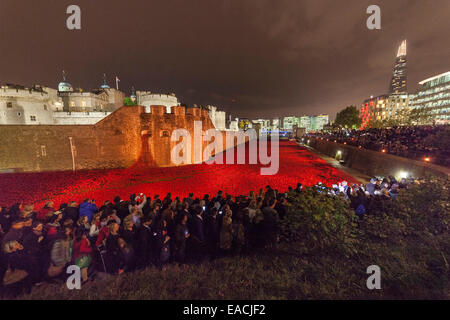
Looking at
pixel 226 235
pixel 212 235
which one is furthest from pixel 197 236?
pixel 226 235

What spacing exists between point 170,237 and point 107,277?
60.8 inches

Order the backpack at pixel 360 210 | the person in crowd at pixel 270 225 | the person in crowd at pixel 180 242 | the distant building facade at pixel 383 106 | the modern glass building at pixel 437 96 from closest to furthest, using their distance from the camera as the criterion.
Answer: the person in crowd at pixel 180 242 < the person in crowd at pixel 270 225 < the backpack at pixel 360 210 < the modern glass building at pixel 437 96 < the distant building facade at pixel 383 106

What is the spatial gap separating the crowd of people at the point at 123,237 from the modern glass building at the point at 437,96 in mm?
105376

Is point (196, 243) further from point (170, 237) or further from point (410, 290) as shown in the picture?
point (410, 290)

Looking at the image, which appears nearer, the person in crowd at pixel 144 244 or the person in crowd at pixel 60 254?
the person in crowd at pixel 60 254

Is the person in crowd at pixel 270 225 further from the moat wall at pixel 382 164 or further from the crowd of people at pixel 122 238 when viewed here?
the moat wall at pixel 382 164

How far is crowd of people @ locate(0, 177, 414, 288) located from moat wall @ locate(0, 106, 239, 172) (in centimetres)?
1175

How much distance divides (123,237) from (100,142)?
15.5 m

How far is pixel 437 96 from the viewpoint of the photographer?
267ft

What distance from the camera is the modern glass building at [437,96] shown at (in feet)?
250

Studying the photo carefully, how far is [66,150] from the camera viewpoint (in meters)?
15.7

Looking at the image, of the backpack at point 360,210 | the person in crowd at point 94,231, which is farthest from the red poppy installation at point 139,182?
the backpack at point 360,210

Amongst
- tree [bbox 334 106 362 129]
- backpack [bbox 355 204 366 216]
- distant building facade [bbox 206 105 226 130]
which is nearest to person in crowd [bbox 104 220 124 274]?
backpack [bbox 355 204 366 216]

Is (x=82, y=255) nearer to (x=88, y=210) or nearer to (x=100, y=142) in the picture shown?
(x=88, y=210)
